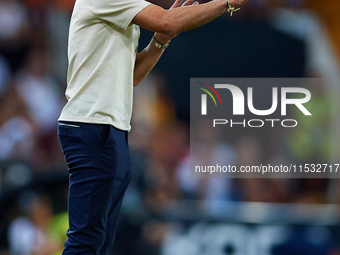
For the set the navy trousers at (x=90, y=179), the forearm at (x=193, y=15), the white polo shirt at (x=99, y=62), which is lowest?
the navy trousers at (x=90, y=179)

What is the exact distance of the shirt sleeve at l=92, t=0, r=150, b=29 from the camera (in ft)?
5.72

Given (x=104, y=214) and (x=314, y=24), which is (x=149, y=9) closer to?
(x=104, y=214)

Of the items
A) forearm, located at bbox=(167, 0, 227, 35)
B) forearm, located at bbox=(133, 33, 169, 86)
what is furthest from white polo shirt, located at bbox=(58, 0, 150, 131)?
forearm, located at bbox=(133, 33, 169, 86)

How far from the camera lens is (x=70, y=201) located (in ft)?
5.60

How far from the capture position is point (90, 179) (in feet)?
5.53

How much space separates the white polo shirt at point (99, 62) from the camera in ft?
5.68

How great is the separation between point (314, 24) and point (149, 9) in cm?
292

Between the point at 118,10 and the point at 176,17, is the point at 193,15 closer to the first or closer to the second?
the point at 176,17

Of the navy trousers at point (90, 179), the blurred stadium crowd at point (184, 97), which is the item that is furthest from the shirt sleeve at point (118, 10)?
the blurred stadium crowd at point (184, 97)

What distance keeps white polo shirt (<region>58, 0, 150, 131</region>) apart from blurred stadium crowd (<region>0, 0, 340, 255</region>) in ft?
6.46

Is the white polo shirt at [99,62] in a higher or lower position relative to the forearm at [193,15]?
lower

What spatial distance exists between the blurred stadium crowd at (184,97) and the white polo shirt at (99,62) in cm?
197

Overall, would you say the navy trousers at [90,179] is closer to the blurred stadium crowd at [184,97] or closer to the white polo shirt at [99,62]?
the white polo shirt at [99,62]

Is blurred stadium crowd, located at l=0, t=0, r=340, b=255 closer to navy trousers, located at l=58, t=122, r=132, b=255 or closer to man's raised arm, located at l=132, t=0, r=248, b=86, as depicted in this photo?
navy trousers, located at l=58, t=122, r=132, b=255
